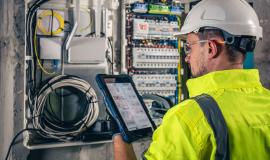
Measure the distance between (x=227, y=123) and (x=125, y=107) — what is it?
2.64 ft

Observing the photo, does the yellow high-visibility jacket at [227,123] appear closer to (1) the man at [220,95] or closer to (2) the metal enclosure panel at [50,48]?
(1) the man at [220,95]

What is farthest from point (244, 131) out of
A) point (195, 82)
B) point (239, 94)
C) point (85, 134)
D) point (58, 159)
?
point (58, 159)

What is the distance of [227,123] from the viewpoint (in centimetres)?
135

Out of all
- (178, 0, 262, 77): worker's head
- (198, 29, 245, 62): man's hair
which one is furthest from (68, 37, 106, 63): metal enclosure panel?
(198, 29, 245, 62): man's hair

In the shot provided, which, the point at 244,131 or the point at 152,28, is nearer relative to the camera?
the point at 244,131

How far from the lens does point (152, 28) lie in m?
3.55

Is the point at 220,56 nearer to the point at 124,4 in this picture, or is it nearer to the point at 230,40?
the point at 230,40

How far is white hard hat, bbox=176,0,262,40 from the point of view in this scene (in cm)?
160

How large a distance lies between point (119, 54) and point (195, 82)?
77.4 inches

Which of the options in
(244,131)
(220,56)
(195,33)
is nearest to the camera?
(244,131)

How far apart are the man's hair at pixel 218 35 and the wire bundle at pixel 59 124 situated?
1.74 metres

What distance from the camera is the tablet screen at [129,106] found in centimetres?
200

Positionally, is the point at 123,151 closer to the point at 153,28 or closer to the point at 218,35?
the point at 218,35

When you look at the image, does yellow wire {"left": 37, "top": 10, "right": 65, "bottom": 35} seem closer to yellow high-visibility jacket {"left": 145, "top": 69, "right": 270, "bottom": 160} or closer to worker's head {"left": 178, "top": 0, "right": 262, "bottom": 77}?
worker's head {"left": 178, "top": 0, "right": 262, "bottom": 77}
